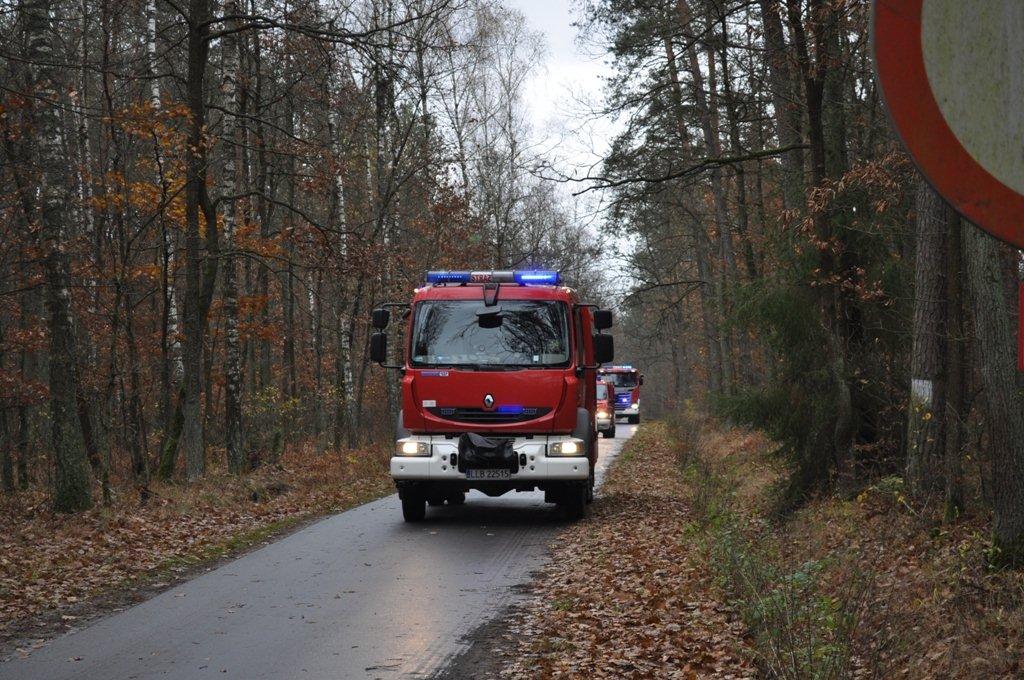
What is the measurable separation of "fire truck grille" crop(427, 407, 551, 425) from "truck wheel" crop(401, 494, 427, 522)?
1350 mm

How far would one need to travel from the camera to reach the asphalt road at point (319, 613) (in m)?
6.88

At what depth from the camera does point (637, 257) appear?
40.2 metres

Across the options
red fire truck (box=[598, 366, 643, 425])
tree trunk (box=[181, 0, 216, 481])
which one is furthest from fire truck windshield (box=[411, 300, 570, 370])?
red fire truck (box=[598, 366, 643, 425])

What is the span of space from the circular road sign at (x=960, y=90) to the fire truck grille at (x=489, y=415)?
38.6 feet

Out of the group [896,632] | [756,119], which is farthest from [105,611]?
[756,119]

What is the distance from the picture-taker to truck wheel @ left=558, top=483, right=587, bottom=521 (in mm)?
14438

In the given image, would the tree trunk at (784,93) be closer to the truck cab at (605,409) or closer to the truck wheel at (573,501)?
the truck wheel at (573,501)

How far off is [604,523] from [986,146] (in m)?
12.4

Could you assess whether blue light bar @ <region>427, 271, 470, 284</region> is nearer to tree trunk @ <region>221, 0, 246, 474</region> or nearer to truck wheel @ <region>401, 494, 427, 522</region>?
truck wheel @ <region>401, 494, 427, 522</region>

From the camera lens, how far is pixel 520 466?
13.8 m

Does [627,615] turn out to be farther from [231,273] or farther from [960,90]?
[231,273]

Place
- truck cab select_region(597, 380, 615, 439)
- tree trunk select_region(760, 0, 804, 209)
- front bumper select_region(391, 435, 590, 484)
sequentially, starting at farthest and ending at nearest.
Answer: truck cab select_region(597, 380, 615, 439) < front bumper select_region(391, 435, 590, 484) < tree trunk select_region(760, 0, 804, 209)

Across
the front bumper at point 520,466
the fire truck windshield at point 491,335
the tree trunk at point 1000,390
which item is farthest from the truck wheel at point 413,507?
the tree trunk at point 1000,390

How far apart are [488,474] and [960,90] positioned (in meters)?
11.9
